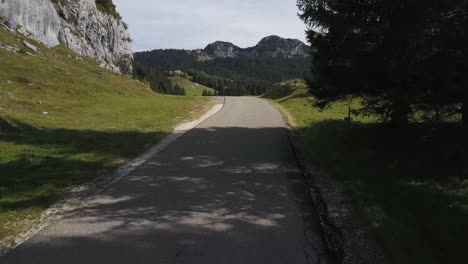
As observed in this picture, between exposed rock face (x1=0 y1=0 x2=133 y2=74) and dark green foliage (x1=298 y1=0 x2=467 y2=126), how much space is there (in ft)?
123

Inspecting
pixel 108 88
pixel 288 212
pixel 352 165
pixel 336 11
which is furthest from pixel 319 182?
pixel 108 88

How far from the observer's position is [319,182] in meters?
9.02

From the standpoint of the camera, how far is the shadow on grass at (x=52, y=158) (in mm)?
7977

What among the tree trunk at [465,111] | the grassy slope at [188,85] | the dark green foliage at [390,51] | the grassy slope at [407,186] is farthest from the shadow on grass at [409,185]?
the grassy slope at [188,85]

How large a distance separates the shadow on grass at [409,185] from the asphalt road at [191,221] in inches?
41.5

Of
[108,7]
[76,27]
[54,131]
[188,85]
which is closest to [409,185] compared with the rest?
[54,131]

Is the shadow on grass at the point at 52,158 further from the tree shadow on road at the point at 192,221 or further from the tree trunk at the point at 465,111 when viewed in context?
the tree trunk at the point at 465,111

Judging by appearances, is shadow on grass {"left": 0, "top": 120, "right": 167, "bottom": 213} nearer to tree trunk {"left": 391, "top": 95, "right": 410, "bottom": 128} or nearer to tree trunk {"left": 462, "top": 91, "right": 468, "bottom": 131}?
tree trunk {"left": 391, "top": 95, "right": 410, "bottom": 128}

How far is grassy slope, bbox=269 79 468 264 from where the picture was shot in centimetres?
555

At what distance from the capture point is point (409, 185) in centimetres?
799

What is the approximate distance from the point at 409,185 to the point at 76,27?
59.5 meters

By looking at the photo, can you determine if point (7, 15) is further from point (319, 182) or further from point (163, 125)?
point (319, 182)

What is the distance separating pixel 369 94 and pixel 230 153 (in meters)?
4.89

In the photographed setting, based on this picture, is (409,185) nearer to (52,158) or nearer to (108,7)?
(52,158)
